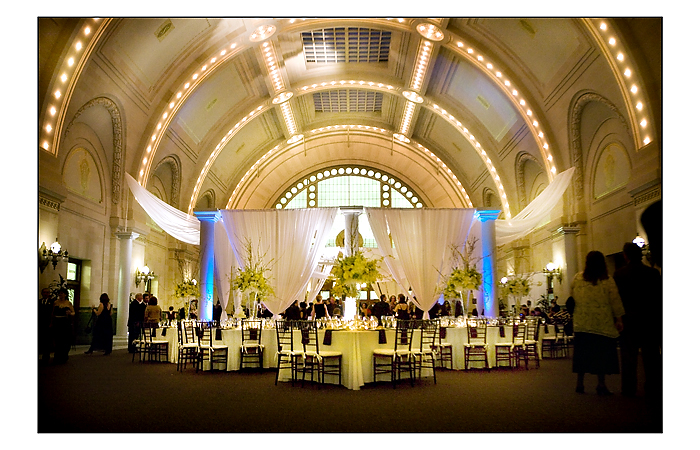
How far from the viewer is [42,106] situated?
32.9ft

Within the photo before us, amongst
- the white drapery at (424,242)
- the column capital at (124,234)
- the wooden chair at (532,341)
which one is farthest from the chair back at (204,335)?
the column capital at (124,234)

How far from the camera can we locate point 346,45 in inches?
655

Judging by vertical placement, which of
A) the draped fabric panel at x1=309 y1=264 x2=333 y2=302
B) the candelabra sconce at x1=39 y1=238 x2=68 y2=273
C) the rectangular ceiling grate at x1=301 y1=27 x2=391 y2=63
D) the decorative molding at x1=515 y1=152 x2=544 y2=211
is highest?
the rectangular ceiling grate at x1=301 y1=27 x2=391 y2=63

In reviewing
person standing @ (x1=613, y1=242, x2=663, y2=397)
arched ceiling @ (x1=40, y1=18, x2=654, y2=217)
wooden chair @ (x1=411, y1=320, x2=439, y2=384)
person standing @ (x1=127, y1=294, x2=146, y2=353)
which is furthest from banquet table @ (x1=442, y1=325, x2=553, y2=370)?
person standing @ (x1=127, y1=294, x2=146, y2=353)

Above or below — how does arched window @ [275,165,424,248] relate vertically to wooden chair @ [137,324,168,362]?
above

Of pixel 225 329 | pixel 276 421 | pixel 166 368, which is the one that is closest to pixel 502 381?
pixel 276 421

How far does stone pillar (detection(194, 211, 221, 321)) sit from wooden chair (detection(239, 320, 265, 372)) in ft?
13.3

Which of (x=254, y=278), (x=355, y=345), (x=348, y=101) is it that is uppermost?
(x=348, y=101)

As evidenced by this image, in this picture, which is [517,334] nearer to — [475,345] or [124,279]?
[475,345]

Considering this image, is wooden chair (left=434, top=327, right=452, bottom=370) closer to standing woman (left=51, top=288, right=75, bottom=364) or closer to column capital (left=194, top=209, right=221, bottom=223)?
column capital (left=194, top=209, right=221, bottom=223)

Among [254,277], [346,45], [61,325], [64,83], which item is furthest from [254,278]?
[346,45]

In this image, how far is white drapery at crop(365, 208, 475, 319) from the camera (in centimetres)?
1183

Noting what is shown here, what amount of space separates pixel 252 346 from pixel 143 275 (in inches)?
297

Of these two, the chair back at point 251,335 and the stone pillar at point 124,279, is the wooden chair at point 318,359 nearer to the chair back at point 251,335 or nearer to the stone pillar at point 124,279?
the chair back at point 251,335
